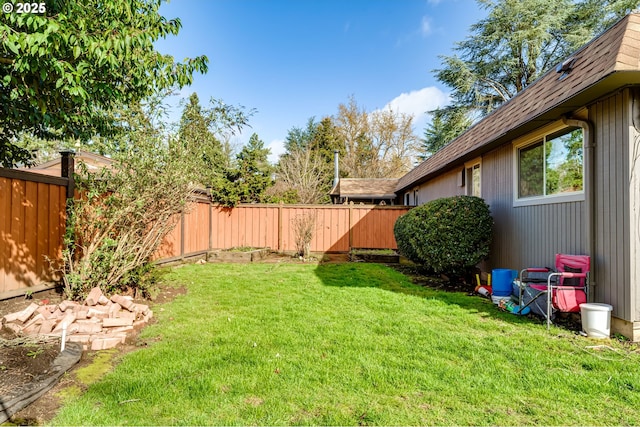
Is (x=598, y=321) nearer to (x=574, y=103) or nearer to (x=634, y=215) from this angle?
(x=634, y=215)

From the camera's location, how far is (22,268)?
162 inches

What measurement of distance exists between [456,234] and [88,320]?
18.0 ft

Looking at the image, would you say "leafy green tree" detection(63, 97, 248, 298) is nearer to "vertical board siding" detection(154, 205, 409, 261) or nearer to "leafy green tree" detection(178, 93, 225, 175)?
"leafy green tree" detection(178, 93, 225, 175)

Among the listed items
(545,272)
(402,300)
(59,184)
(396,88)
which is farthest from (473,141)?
(396,88)

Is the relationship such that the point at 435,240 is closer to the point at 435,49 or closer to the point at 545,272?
the point at 545,272

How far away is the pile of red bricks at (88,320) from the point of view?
3.21 meters

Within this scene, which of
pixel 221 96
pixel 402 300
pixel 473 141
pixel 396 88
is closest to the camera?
pixel 402 300

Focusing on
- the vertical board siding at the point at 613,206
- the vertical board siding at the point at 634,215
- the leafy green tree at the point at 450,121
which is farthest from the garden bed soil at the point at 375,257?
the leafy green tree at the point at 450,121

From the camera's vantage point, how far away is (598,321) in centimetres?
343

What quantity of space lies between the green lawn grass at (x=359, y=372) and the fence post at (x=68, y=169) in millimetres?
2266

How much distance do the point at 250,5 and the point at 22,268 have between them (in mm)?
8539

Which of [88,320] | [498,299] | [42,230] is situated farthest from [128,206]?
[498,299]

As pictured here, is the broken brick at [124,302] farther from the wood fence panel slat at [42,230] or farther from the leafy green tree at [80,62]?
the leafy green tree at [80,62]

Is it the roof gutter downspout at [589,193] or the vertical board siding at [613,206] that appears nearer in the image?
the vertical board siding at [613,206]
